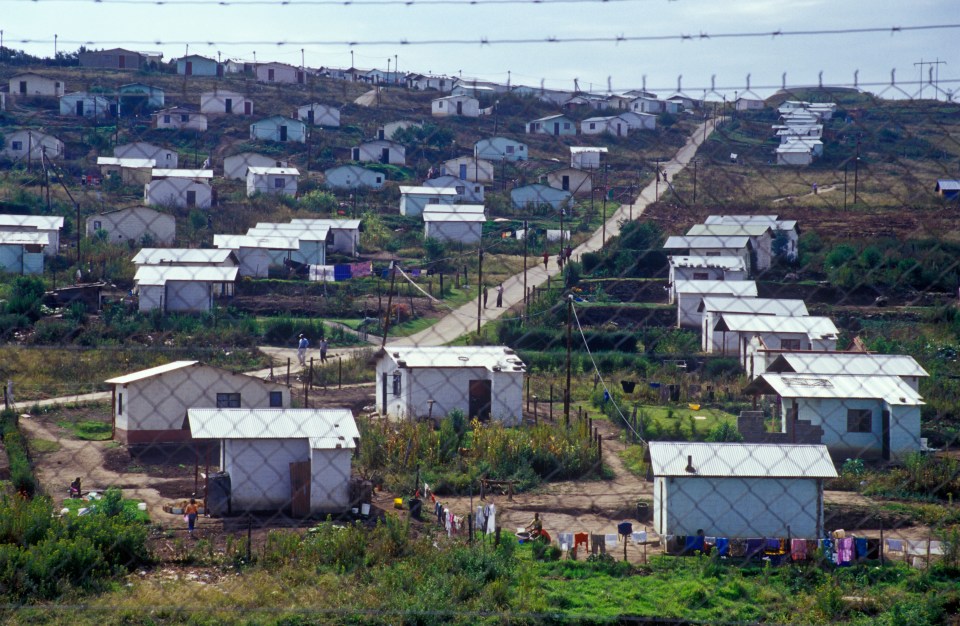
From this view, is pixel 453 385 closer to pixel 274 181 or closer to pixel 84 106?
pixel 274 181

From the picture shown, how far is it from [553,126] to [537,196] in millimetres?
4055

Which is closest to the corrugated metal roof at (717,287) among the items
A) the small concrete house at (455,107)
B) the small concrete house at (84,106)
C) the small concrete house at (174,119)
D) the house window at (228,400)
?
the house window at (228,400)

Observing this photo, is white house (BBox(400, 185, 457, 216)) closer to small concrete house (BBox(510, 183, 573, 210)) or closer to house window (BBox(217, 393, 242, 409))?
small concrete house (BBox(510, 183, 573, 210))

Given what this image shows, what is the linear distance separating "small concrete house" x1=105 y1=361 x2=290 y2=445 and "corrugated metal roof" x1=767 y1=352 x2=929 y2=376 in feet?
14.1

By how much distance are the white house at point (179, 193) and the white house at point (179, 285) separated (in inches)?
138

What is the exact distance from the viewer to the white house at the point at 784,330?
35.5 feet

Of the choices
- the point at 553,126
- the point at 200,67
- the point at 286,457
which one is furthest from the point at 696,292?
the point at 200,67

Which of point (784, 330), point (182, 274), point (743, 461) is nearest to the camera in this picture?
point (743, 461)

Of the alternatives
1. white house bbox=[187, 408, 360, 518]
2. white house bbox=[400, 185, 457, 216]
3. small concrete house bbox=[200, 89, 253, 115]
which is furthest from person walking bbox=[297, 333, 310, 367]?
small concrete house bbox=[200, 89, 253, 115]

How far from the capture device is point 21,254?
13219 millimetres

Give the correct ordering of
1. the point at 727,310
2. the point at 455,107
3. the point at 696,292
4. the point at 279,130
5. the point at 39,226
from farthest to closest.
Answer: the point at 455,107 < the point at 279,130 < the point at 39,226 < the point at 696,292 < the point at 727,310

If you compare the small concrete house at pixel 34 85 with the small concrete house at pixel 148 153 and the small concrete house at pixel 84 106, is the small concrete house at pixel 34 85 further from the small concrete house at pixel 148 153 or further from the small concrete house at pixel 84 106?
the small concrete house at pixel 148 153

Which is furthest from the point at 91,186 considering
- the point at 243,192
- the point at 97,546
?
the point at 97,546

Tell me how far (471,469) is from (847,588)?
3.03 metres
